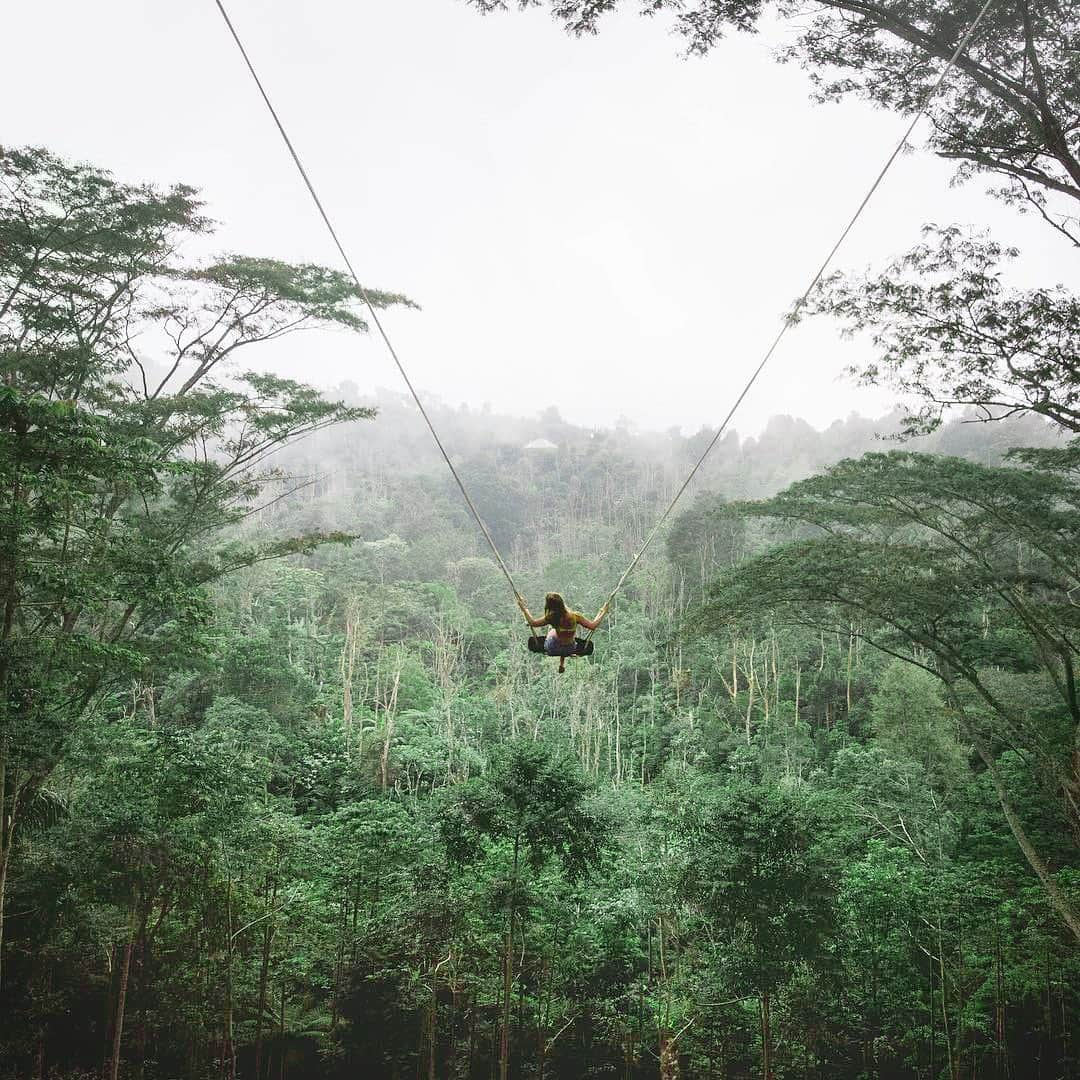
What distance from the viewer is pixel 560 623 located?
4.56m

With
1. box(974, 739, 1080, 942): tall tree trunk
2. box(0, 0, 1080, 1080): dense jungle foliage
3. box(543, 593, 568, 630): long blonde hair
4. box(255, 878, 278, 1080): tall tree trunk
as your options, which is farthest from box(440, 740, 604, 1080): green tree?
box(974, 739, 1080, 942): tall tree trunk

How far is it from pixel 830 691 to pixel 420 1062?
551 inches

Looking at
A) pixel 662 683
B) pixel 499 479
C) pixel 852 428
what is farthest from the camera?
pixel 852 428

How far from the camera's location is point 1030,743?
654 centimetres

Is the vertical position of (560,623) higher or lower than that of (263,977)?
higher

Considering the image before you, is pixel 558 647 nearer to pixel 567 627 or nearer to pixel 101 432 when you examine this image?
pixel 567 627

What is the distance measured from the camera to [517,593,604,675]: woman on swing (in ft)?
14.6

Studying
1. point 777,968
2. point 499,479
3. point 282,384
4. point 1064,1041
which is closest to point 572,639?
point 777,968

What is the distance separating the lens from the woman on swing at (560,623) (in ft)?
14.6

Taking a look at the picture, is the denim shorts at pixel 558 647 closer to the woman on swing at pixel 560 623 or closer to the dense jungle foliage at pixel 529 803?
the woman on swing at pixel 560 623

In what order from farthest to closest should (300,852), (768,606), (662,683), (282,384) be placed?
(662,683)
(300,852)
(282,384)
(768,606)

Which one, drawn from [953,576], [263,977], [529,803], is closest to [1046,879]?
[953,576]

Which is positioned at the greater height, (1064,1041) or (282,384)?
(282,384)

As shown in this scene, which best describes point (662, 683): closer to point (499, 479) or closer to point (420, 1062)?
point (420, 1062)
